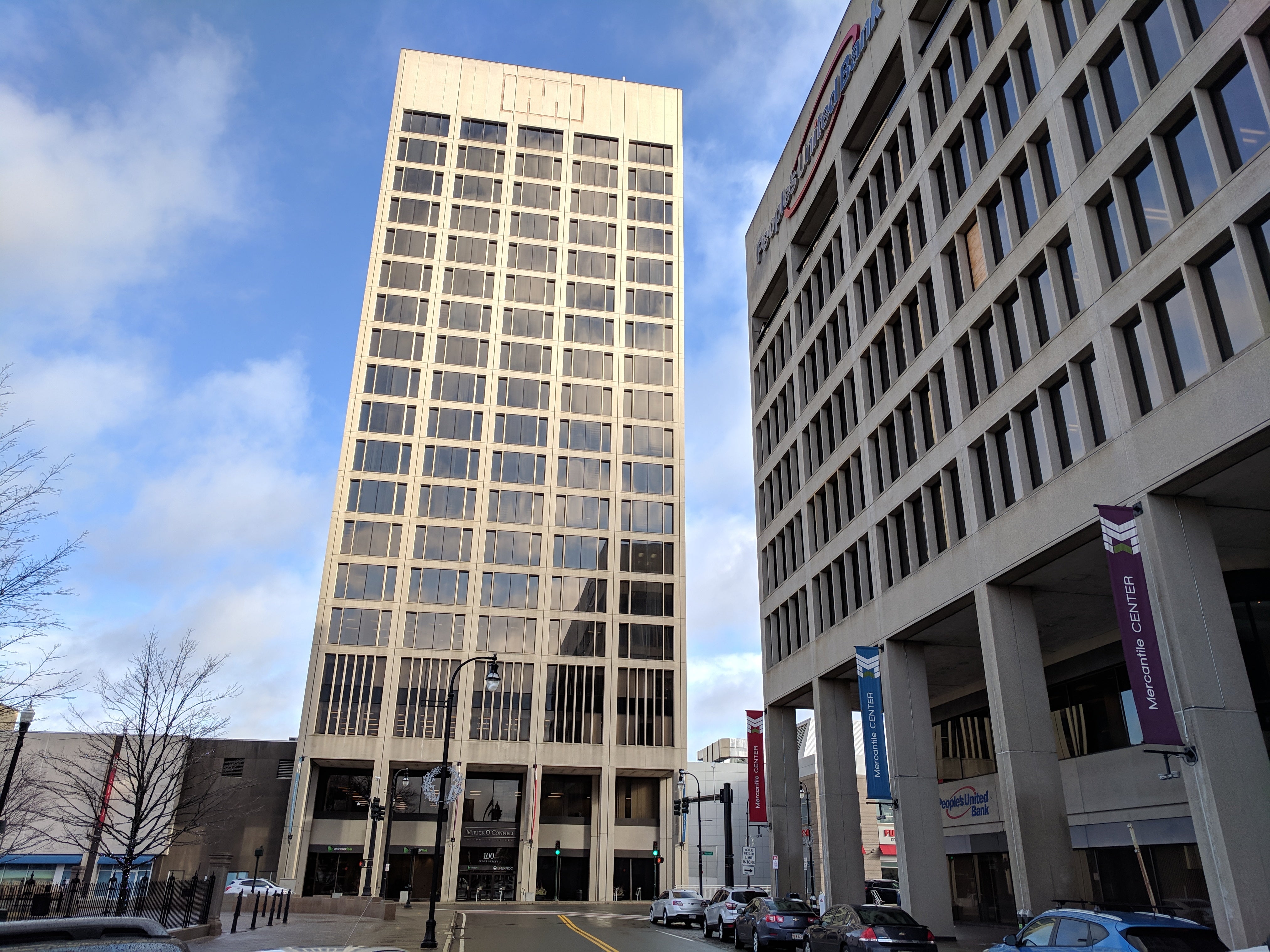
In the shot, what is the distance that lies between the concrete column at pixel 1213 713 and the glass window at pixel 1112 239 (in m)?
5.94

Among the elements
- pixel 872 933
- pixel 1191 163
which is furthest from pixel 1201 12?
pixel 872 933

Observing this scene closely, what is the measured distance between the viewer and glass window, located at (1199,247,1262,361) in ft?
→ 57.3

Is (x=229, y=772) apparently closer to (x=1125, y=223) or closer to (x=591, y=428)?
(x=591, y=428)

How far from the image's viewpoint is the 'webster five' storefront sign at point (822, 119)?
3781 cm

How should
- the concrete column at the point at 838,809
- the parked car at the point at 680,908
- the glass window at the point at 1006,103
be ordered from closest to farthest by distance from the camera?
the glass window at the point at 1006,103 → the concrete column at the point at 838,809 → the parked car at the point at 680,908

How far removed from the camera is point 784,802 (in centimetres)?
4153

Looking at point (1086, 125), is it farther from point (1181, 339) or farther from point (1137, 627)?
point (1137, 627)

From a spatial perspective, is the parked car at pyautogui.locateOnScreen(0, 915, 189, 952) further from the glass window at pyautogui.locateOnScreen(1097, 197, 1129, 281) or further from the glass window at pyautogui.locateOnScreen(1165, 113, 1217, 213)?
the glass window at pyautogui.locateOnScreen(1097, 197, 1129, 281)

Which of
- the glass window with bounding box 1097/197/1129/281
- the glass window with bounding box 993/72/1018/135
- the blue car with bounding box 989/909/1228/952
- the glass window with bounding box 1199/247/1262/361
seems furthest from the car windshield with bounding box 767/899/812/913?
the glass window with bounding box 993/72/1018/135

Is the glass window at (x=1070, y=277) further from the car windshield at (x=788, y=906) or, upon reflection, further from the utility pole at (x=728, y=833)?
the utility pole at (x=728, y=833)

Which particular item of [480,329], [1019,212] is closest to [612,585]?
[480,329]

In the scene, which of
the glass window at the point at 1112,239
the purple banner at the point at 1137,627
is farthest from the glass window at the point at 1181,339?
the purple banner at the point at 1137,627

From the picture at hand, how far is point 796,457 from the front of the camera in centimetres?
4384

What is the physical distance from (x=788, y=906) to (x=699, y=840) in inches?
2106
